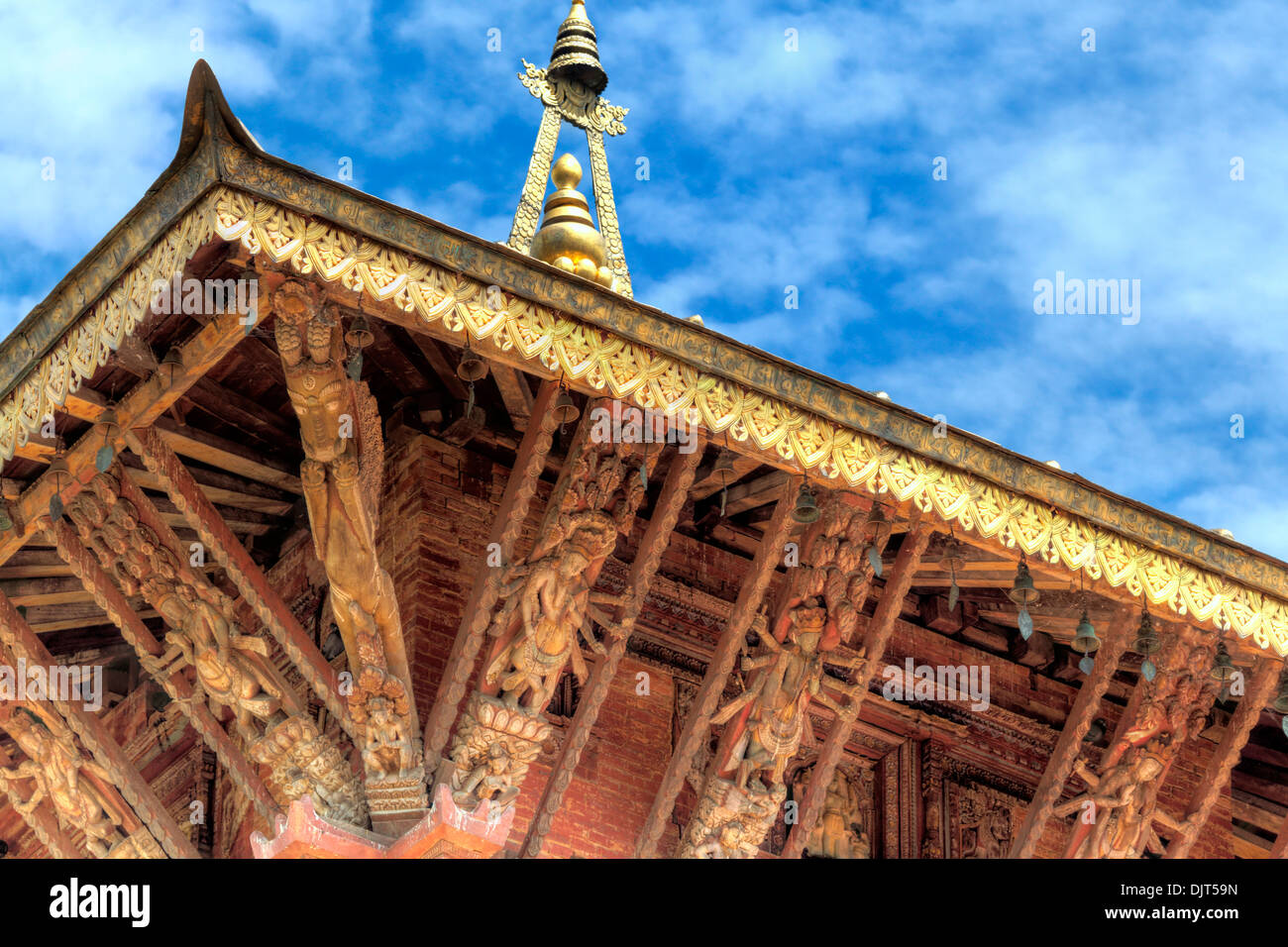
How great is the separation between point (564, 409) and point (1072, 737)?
3.11m

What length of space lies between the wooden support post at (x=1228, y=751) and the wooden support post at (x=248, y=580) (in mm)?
4235

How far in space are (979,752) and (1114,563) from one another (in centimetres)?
205

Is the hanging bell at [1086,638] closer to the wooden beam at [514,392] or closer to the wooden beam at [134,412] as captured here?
the wooden beam at [514,392]

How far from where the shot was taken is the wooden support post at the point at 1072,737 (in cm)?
972

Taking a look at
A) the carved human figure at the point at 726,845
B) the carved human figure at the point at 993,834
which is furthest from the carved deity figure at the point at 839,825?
the carved human figure at the point at 726,845

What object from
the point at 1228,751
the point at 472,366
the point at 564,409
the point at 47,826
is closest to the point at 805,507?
the point at 564,409

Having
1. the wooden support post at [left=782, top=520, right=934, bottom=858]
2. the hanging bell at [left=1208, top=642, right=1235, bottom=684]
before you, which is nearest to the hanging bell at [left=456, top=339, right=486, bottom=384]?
the wooden support post at [left=782, top=520, right=934, bottom=858]

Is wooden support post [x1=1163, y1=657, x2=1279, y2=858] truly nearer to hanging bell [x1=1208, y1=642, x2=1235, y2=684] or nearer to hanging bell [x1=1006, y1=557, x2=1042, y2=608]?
hanging bell [x1=1208, y1=642, x2=1235, y2=684]

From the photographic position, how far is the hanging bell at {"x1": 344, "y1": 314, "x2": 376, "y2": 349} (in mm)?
7938

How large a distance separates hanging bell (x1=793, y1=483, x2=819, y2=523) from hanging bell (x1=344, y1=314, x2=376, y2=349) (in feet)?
6.20

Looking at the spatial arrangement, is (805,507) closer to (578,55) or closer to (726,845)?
(726,845)

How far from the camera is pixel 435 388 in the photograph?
957cm
